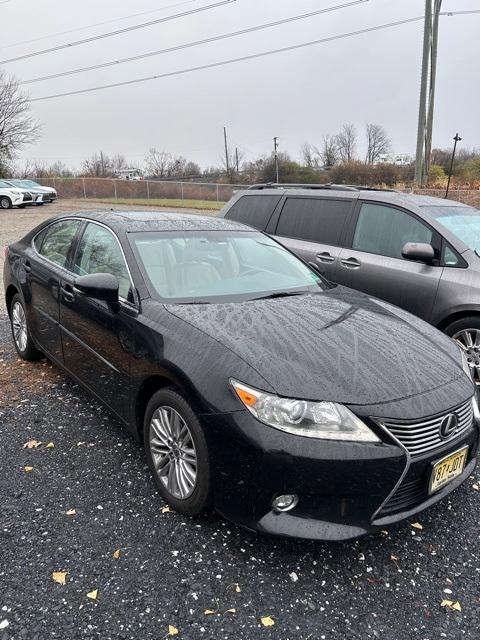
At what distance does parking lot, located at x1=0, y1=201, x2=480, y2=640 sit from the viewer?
1984mm

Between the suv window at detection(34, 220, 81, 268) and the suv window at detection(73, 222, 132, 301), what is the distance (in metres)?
0.24

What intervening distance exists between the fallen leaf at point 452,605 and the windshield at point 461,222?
129 inches

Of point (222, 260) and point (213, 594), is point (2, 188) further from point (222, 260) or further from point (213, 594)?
point (213, 594)

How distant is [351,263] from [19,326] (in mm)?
3389

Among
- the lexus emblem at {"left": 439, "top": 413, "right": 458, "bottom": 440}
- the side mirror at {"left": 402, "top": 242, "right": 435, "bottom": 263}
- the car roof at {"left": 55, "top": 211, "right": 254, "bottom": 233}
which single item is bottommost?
the lexus emblem at {"left": 439, "top": 413, "right": 458, "bottom": 440}

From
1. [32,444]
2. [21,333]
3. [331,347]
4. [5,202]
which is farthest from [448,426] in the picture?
[5,202]

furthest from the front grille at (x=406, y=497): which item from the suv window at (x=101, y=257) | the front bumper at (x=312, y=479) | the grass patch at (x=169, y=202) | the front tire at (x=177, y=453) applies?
the grass patch at (x=169, y=202)

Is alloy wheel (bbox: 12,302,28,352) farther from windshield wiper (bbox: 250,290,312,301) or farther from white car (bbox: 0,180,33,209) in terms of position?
white car (bbox: 0,180,33,209)

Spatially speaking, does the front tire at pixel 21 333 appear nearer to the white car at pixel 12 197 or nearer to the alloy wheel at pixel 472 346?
the alloy wheel at pixel 472 346

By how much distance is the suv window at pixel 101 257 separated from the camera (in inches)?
124

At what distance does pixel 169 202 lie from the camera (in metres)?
30.1

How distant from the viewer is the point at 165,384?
8.68ft

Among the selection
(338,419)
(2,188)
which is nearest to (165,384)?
(338,419)

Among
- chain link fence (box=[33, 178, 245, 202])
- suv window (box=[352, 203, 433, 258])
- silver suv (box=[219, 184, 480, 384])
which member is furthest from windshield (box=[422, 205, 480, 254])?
chain link fence (box=[33, 178, 245, 202])
